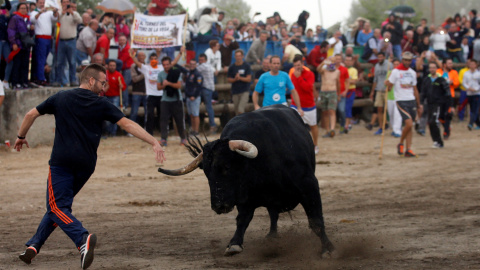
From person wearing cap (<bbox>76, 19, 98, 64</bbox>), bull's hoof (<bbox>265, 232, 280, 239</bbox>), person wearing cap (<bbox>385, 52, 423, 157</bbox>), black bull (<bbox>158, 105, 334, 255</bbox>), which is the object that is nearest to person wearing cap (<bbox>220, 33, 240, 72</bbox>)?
person wearing cap (<bbox>76, 19, 98, 64</bbox>)

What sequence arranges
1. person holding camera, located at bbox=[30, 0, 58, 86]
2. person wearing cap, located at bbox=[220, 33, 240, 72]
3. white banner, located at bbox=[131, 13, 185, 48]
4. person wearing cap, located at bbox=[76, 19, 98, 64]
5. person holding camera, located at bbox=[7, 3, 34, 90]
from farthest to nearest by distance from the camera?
person wearing cap, located at bbox=[220, 33, 240, 72]
white banner, located at bbox=[131, 13, 185, 48]
person wearing cap, located at bbox=[76, 19, 98, 64]
person holding camera, located at bbox=[30, 0, 58, 86]
person holding camera, located at bbox=[7, 3, 34, 90]

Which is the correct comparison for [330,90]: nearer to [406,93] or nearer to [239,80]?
[239,80]

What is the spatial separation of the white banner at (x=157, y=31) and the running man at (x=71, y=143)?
998cm

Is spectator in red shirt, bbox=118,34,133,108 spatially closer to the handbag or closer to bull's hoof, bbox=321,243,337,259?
the handbag

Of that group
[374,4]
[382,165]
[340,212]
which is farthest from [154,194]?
[374,4]

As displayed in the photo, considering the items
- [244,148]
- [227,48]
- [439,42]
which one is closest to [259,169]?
[244,148]

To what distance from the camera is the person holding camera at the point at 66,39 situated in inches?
564

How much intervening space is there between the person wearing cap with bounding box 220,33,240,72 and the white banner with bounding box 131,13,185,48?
90.7 inches

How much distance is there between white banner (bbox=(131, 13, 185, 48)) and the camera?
15.9 metres

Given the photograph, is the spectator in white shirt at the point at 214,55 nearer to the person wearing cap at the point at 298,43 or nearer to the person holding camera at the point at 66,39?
the person wearing cap at the point at 298,43

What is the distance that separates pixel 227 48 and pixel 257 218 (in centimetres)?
1054

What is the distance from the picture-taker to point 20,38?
43.8 feet

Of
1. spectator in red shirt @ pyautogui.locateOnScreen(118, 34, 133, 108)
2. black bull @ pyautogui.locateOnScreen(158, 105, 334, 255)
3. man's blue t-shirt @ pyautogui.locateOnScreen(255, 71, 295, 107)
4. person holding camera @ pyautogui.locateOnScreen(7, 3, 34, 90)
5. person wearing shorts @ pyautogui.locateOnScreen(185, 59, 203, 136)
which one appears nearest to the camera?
black bull @ pyautogui.locateOnScreen(158, 105, 334, 255)

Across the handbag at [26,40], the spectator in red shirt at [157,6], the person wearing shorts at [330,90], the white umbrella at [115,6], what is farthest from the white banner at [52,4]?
the person wearing shorts at [330,90]
